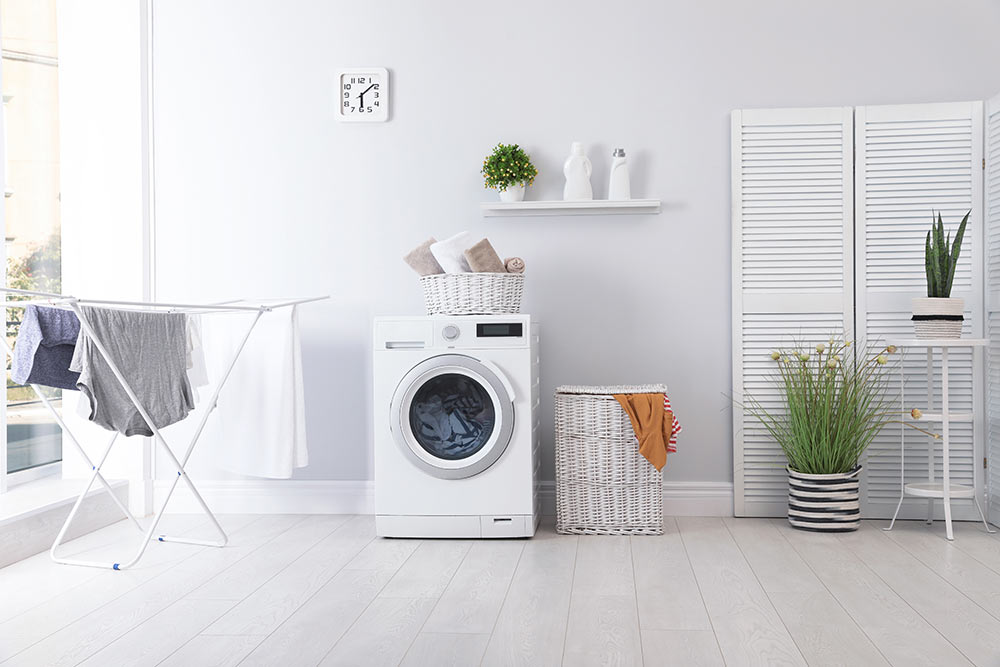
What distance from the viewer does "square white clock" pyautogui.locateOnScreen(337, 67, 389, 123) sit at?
374 cm

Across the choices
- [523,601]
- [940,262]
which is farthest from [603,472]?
[940,262]

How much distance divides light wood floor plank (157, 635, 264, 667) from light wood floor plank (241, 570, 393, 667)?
0.10 ft

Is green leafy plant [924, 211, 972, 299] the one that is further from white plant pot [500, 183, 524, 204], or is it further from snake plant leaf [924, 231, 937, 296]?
white plant pot [500, 183, 524, 204]

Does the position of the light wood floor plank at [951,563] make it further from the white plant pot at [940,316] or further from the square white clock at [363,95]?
the square white clock at [363,95]

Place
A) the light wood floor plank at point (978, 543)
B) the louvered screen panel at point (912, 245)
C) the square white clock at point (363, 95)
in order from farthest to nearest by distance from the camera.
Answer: the square white clock at point (363, 95)
the louvered screen panel at point (912, 245)
the light wood floor plank at point (978, 543)

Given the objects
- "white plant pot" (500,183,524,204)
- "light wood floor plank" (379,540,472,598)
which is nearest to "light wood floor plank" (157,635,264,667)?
"light wood floor plank" (379,540,472,598)

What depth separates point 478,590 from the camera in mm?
2600

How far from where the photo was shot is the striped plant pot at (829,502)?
3.32 meters

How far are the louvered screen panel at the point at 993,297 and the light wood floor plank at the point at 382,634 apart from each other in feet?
7.60

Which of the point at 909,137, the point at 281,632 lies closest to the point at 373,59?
the point at 909,137

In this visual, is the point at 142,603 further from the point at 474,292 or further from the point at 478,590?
the point at 474,292

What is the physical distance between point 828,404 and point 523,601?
152cm

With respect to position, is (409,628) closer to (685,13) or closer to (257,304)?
(257,304)

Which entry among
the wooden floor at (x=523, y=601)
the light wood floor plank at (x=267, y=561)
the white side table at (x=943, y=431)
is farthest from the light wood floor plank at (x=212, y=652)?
the white side table at (x=943, y=431)
